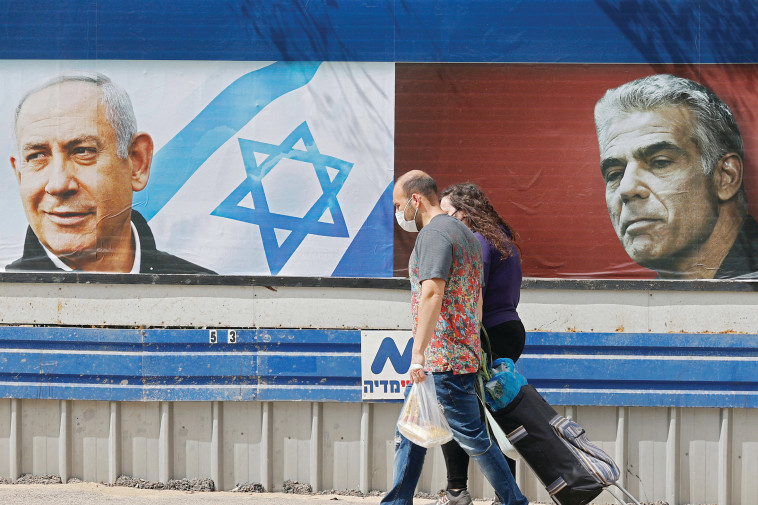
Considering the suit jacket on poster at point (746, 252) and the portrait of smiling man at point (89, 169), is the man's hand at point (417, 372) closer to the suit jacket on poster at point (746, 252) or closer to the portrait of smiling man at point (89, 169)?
the portrait of smiling man at point (89, 169)

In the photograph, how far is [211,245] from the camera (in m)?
5.73

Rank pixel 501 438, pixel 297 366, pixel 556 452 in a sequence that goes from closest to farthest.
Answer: pixel 556 452, pixel 501 438, pixel 297 366

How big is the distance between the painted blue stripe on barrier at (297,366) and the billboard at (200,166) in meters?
0.47

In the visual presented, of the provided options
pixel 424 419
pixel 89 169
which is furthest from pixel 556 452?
pixel 89 169

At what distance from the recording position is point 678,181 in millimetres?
5574

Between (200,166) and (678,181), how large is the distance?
315cm

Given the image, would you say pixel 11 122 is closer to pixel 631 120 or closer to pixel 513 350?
pixel 513 350

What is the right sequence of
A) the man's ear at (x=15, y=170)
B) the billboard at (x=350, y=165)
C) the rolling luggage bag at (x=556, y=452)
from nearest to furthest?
1. the rolling luggage bag at (x=556, y=452)
2. the billboard at (x=350, y=165)
3. the man's ear at (x=15, y=170)

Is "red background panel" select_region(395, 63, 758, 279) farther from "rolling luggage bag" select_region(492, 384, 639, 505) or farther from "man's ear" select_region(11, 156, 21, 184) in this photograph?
"man's ear" select_region(11, 156, 21, 184)

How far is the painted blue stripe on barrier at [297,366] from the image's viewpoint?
5473 millimetres

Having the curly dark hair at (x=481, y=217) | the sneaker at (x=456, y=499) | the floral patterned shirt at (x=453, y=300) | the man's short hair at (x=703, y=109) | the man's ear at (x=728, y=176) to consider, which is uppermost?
the man's short hair at (x=703, y=109)

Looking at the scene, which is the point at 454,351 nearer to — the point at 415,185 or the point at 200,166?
the point at 415,185

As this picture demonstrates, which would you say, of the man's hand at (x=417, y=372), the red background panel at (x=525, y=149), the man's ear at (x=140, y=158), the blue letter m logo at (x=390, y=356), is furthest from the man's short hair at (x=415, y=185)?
the man's ear at (x=140, y=158)

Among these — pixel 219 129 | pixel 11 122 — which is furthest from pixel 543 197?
pixel 11 122
